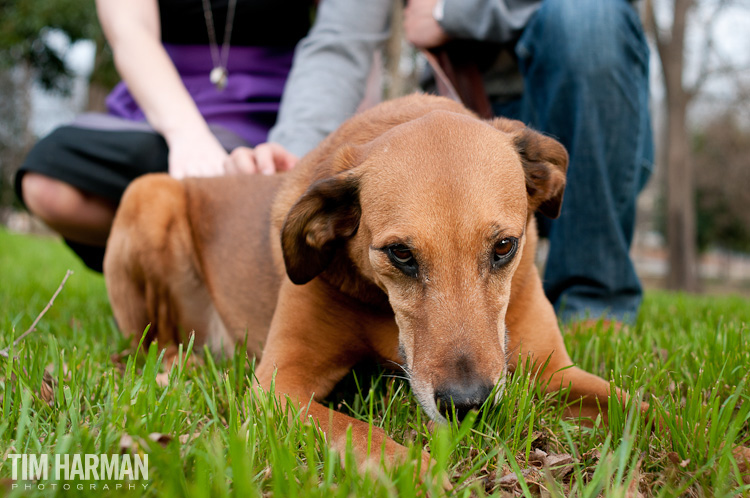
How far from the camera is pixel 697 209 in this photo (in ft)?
83.4

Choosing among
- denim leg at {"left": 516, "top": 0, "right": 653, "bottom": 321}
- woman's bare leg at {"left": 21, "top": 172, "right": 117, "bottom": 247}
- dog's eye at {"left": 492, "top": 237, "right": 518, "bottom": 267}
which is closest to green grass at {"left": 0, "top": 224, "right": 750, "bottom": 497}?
dog's eye at {"left": 492, "top": 237, "right": 518, "bottom": 267}

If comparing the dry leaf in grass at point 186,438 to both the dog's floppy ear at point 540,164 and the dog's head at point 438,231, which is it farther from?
the dog's floppy ear at point 540,164

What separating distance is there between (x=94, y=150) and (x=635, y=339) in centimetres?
343

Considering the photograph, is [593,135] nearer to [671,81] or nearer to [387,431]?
[387,431]

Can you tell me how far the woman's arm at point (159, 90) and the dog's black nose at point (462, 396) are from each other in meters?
2.47

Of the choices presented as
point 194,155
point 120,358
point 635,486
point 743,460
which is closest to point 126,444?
point 635,486

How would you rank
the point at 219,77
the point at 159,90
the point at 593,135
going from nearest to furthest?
the point at 593,135 < the point at 159,90 < the point at 219,77

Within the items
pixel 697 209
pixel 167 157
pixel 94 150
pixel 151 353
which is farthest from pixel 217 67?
pixel 697 209

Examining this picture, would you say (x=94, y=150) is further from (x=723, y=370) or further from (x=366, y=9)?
(x=723, y=370)

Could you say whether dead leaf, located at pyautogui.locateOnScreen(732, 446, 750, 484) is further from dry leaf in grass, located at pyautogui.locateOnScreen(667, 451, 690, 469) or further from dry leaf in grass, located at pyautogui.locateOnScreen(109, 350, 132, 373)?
dry leaf in grass, located at pyautogui.locateOnScreen(109, 350, 132, 373)

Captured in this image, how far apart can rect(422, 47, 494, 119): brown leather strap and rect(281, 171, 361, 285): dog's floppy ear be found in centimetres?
192

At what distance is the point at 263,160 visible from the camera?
128 inches

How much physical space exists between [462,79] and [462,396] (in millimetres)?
2801

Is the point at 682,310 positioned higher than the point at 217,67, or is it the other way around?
the point at 217,67
